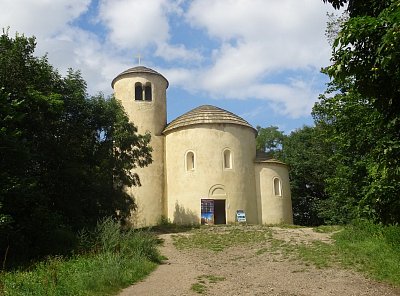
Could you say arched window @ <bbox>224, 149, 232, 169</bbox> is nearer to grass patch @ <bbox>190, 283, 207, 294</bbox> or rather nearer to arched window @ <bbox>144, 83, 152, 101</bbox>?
arched window @ <bbox>144, 83, 152, 101</bbox>

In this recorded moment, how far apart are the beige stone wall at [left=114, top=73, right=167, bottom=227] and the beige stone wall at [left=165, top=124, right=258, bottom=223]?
99 centimetres

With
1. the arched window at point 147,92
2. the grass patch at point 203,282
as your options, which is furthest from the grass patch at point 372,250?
the arched window at point 147,92

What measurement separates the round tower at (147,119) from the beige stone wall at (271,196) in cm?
662

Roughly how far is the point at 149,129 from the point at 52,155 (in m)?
12.7

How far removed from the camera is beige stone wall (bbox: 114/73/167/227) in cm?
2994

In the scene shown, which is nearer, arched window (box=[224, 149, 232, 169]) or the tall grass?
the tall grass

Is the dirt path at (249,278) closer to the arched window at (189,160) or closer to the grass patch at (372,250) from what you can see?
the grass patch at (372,250)

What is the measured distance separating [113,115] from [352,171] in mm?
11910

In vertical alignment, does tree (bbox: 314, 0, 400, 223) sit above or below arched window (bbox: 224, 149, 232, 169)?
below

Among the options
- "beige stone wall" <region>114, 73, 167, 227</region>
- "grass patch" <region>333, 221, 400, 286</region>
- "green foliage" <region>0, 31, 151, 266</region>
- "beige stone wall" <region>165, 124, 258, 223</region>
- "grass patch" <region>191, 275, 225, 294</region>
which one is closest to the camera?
"grass patch" <region>191, 275, 225, 294</region>

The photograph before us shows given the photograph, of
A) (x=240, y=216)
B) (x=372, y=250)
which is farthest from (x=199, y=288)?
(x=240, y=216)

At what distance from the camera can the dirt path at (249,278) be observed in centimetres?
1091

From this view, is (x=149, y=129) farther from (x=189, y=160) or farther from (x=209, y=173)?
(x=209, y=173)

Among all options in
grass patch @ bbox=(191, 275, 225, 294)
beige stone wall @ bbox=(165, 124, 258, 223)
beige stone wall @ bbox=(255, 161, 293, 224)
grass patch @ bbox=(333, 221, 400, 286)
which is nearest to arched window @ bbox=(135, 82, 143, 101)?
beige stone wall @ bbox=(165, 124, 258, 223)
